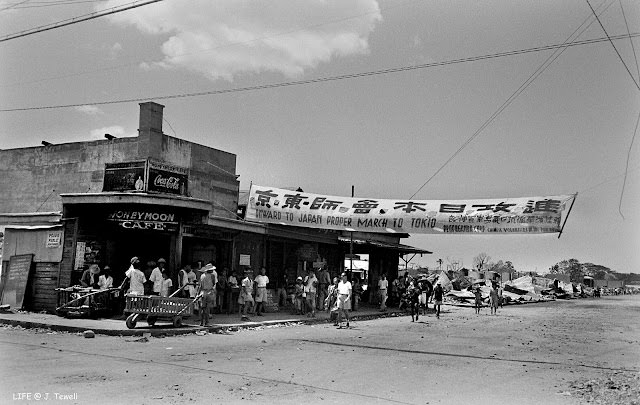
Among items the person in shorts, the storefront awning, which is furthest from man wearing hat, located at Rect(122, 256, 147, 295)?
the storefront awning

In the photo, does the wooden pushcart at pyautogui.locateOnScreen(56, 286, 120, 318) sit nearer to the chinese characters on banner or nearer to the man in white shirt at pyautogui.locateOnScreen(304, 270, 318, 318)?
the chinese characters on banner

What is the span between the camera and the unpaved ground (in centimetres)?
804

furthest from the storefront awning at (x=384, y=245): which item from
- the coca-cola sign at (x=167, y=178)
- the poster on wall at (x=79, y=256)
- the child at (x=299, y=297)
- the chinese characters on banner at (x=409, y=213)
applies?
the poster on wall at (x=79, y=256)

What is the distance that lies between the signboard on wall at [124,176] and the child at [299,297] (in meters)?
6.65

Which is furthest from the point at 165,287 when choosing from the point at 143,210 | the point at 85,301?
the point at 143,210

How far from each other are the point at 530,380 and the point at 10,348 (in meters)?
9.78

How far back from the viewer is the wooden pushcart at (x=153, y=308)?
49.3ft

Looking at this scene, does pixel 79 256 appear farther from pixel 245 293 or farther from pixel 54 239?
pixel 245 293

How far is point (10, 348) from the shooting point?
1148cm

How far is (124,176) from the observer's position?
20922mm

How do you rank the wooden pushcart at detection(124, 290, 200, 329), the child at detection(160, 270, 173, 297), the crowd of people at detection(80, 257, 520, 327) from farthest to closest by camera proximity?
the child at detection(160, 270, 173, 297), the crowd of people at detection(80, 257, 520, 327), the wooden pushcart at detection(124, 290, 200, 329)

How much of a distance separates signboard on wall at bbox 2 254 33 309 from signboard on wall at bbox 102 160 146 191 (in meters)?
3.66

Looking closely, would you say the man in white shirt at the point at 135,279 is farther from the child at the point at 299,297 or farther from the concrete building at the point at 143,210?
the child at the point at 299,297

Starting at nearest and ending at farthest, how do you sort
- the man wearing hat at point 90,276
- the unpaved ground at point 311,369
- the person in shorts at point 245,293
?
1. the unpaved ground at point 311,369
2. the man wearing hat at point 90,276
3. the person in shorts at point 245,293
